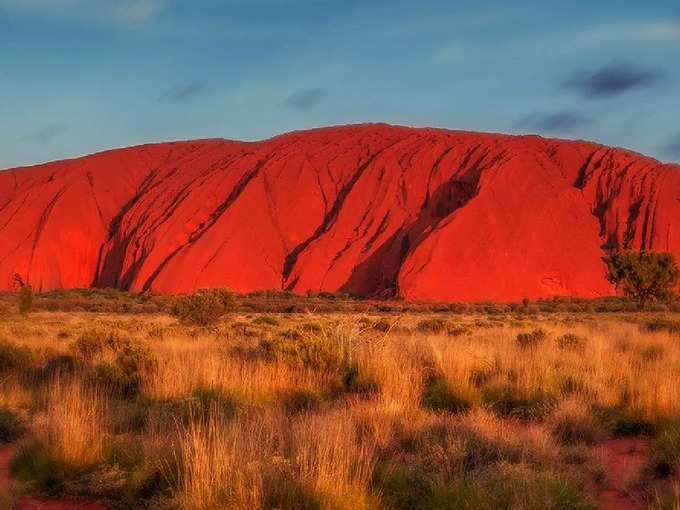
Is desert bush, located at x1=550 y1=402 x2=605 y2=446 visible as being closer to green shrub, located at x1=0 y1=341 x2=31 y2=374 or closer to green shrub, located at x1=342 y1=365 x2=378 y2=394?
green shrub, located at x1=342 y1=365 x2=378 y2=394

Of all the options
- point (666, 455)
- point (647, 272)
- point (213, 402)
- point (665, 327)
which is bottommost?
point (665, 327)

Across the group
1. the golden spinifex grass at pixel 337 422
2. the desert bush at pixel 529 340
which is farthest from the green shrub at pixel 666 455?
the desert bush at pixel 529 340

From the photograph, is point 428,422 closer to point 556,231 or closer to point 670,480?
point 670,480

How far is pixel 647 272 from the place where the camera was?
33.2 metres

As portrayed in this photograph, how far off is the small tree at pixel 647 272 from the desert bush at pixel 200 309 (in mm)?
20016

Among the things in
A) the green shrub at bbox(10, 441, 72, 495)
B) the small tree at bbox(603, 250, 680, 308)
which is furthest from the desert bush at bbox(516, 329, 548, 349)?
the small tree at bbox(603, 250, 680, 308)

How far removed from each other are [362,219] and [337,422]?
46.5 meters

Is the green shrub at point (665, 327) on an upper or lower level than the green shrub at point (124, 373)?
lower

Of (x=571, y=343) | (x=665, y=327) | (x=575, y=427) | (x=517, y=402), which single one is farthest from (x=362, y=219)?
(x=575, y=427)

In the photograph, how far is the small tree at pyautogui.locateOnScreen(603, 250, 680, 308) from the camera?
3319 centimetres

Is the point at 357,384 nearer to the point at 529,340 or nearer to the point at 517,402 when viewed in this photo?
the point at 517,402

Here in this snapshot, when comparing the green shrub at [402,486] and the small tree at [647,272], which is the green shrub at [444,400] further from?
the small tree at [647,272]

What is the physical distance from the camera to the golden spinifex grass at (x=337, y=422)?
15.4 ft

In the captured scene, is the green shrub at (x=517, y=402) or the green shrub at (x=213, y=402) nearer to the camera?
the green shrub at (x=213, y=402)
